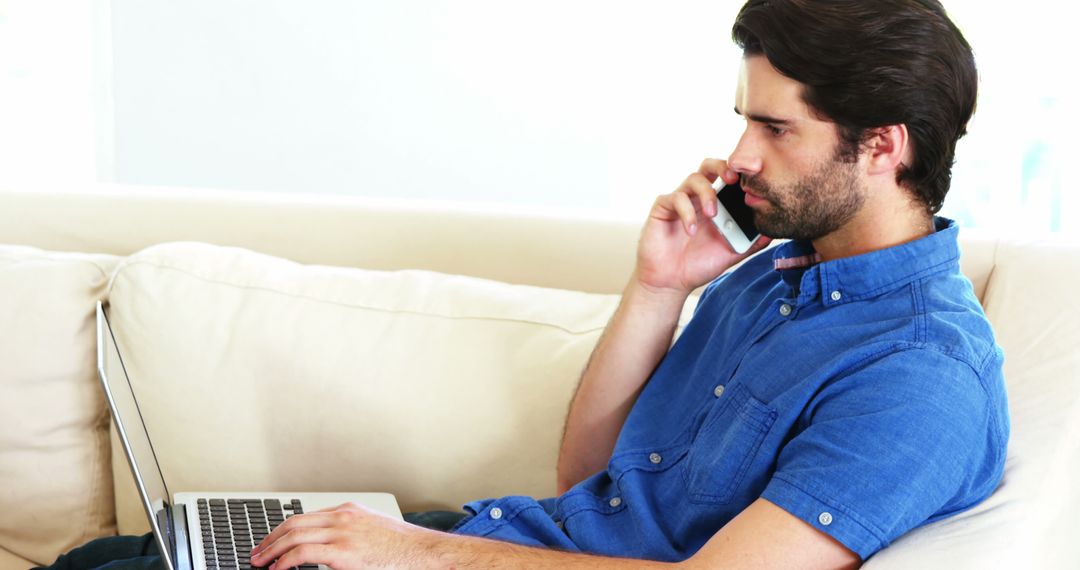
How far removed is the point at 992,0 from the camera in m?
3.20

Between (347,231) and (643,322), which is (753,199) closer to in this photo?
(643,322)

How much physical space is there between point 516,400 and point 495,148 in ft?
6.01

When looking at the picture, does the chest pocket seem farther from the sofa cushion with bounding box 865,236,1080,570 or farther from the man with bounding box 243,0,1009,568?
the sofa cushion with bounding box 865,236,1080,570

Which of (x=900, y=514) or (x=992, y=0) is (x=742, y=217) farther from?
(x=992, y=0)

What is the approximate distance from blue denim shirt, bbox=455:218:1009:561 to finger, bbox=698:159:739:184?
112 millimetres

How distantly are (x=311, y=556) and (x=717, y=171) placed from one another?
726 millimetres

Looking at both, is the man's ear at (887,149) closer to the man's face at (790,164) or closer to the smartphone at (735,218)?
the man's face at (790,164)

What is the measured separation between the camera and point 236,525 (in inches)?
58.6

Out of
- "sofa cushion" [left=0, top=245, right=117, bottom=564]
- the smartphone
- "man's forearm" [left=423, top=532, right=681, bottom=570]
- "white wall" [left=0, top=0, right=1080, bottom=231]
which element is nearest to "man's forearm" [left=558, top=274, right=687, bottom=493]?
the smartphone

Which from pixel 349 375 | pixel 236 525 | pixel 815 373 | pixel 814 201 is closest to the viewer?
pixel 815 373

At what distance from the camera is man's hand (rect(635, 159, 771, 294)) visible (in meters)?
1.60

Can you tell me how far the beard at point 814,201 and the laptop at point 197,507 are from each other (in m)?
0.64

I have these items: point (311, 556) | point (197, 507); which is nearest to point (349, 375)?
point (197, 507)

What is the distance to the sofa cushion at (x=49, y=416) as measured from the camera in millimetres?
1770
